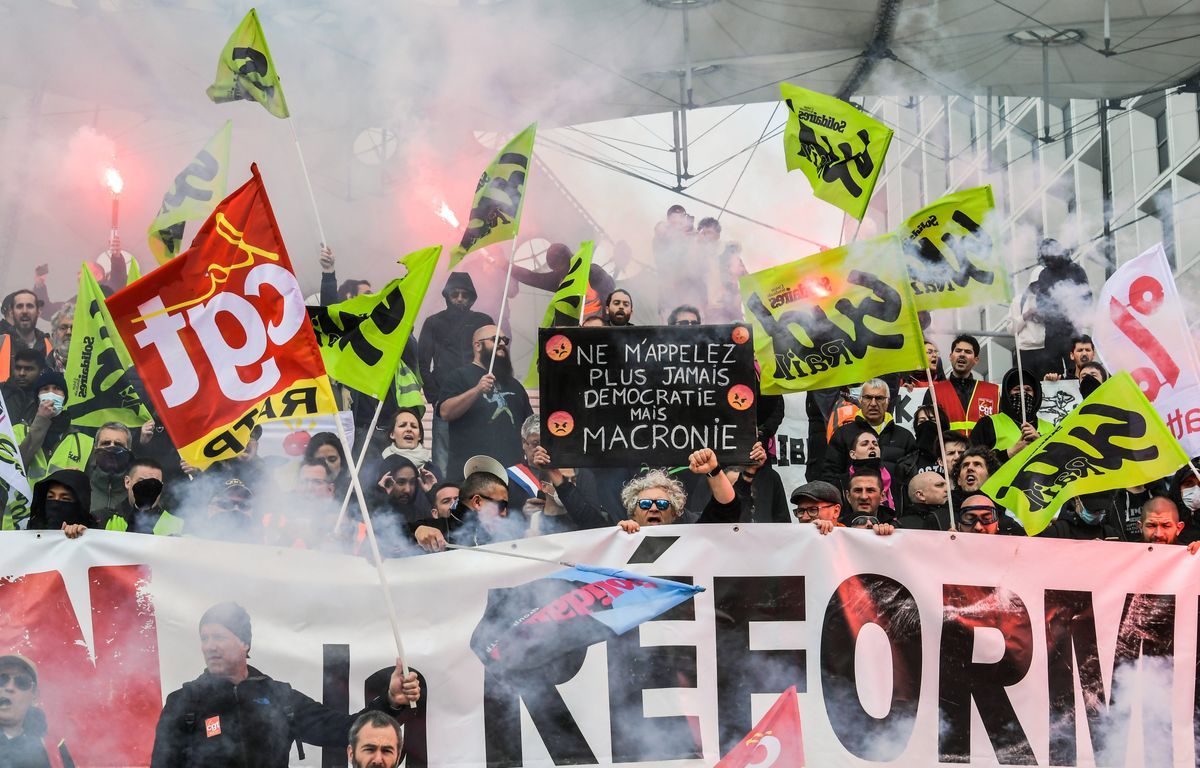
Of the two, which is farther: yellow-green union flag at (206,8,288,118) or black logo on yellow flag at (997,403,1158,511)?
yellow-green union flag at (206,8,288,118)

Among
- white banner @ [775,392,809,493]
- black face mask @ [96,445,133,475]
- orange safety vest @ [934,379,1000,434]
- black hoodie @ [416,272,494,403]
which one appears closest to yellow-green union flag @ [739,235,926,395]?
white banner @ [775,392,809,493]

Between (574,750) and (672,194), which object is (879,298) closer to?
(574,750)

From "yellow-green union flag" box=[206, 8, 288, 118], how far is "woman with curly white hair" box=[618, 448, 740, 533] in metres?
2.54

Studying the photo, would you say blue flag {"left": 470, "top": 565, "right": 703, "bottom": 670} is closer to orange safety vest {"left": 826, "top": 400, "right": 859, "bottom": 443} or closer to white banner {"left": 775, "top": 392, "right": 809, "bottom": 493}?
orange safety vest {"left": 826, "top": 400, "right": 859, "bottom": 443}

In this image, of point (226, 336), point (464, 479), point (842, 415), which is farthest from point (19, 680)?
point (842, 415)

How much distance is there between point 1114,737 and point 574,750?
1623 mm

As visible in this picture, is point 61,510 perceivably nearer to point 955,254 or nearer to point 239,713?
point 239,713

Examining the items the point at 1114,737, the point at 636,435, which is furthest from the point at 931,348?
the point at 1114,737

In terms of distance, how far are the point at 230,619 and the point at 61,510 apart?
0.92 meters

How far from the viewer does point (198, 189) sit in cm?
706

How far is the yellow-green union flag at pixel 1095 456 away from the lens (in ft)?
16.7

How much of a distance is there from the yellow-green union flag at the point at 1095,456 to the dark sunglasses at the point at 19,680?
123 inches

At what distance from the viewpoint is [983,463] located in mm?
5914

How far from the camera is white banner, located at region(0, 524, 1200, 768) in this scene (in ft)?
15.3
